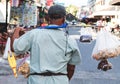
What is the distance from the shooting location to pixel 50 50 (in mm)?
4086

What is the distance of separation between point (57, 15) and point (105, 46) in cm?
138

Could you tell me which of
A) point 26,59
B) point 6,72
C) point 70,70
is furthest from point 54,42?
point 6,72

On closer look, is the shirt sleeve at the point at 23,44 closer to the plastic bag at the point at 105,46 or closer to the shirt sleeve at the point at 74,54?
the shirt sleeve at the point at 74,54

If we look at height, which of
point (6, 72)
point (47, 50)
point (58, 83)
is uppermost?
point (47, 50)

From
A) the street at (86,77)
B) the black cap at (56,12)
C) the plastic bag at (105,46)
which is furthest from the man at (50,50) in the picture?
the street at (86,77)

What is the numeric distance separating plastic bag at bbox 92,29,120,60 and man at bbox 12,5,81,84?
1.16m

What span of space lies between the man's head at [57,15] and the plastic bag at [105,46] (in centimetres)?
119

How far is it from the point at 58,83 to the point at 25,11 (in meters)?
24.9

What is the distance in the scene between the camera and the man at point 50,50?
13.3 ft

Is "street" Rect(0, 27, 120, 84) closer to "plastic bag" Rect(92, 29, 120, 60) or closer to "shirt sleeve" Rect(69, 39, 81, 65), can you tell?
"plastic bag" Rect(92, 29, 120, 60)

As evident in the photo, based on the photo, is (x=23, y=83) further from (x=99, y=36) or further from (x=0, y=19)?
(x=0, y=19)

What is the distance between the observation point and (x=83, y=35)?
5.60 m

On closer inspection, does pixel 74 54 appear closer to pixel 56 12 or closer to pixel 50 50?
pixel 50 50

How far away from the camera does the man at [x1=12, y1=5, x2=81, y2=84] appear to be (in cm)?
405
